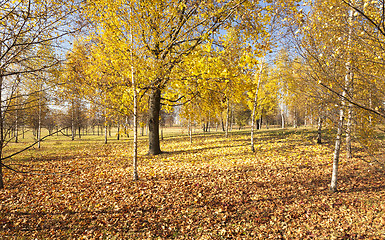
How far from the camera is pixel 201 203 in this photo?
488cm

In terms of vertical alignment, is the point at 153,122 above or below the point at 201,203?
above

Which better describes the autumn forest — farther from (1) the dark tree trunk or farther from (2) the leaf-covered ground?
(1) the dark tree trunk

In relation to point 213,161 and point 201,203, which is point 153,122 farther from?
point 201,203

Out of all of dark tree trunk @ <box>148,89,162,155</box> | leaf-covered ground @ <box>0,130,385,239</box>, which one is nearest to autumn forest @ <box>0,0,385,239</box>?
leaf-covered ground @ <box>0,130,385,239</box>

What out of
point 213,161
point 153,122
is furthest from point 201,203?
point 153,122

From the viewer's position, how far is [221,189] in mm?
5602

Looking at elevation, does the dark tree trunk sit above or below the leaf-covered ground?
above

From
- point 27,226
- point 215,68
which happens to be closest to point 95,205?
point 27,226

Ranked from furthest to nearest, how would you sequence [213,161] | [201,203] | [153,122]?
[153,122]
[213,161]
[201,203]


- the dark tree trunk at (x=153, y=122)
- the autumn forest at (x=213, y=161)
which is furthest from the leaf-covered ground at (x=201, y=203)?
the dark tree trunk at (x=153, y=122)

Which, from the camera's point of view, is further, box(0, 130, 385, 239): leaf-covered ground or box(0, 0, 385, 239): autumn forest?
box(0, 130, 385, 239): leaf-covered ground

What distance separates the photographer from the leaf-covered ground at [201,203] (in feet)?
12.8

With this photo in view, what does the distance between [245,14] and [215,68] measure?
1762 mm

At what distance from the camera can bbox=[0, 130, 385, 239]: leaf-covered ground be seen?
3900 mm
